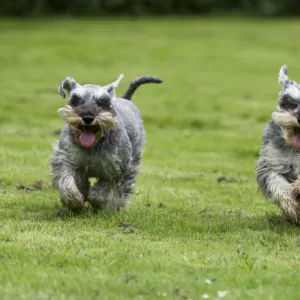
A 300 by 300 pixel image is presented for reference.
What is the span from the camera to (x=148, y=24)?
189 feet

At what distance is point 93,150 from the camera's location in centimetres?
1175

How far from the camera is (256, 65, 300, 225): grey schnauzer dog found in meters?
11.2

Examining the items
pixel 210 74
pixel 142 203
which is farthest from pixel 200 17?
pixel 142 203

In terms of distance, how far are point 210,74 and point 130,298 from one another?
29.6 m

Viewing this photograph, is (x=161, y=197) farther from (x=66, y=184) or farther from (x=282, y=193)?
(x=282, y=193)

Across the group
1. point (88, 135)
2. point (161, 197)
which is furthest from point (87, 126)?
point (161, 197)

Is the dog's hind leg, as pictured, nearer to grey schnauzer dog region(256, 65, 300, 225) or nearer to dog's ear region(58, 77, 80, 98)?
grey schnauzer dog region(256, 65, 300, 225)

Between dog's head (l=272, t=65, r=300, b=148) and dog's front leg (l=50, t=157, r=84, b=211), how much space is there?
270 cm

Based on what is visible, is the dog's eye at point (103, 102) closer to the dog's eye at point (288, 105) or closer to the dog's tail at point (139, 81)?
the dog's eye at point (288, 105)

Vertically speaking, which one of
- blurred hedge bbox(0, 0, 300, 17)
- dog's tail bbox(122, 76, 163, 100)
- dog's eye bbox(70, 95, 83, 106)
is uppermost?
dog's eye bbox(70, 95, 83, 106)

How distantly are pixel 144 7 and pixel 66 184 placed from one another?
5437 centimetres

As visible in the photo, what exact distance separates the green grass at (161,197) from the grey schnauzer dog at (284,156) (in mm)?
358

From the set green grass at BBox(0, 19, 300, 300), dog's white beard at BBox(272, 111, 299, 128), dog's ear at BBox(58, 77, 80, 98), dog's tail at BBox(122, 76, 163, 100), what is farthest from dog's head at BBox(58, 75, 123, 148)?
dog's tail at BBox(122, 76, 163, 100)

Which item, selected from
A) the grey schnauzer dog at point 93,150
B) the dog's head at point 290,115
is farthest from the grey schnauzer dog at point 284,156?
the grey schnauzer dog at point 93,150
